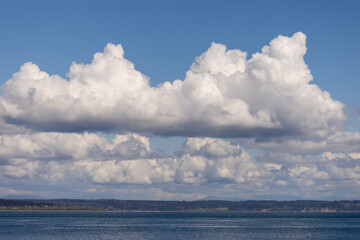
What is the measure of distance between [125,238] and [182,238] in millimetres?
20187

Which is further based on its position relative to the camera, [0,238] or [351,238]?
[351,238]

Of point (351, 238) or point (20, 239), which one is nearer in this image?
point (20, 239)

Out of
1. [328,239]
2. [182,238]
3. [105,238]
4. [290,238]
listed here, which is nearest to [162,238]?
[182,238]

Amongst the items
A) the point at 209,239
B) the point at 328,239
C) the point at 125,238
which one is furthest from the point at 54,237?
the point at 328,239

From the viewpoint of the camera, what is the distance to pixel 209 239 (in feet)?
560

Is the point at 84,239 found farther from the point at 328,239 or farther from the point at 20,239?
the point at 328,239

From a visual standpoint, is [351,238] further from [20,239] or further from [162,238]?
[20,239]

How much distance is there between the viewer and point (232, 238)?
17425cm

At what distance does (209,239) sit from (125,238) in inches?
1168

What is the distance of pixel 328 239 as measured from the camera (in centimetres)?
17262

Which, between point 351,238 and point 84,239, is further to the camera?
point 351,238

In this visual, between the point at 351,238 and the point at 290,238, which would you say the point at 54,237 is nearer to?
the point at 290,238

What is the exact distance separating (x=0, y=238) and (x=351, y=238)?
124 m

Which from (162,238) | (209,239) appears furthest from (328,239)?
(162,238)
